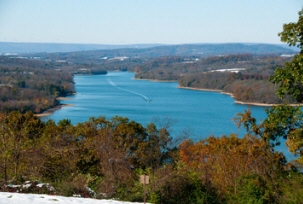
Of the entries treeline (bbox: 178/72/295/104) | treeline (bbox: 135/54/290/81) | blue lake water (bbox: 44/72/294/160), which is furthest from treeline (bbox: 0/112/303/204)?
treeline (bbox: 135/54/290/81)

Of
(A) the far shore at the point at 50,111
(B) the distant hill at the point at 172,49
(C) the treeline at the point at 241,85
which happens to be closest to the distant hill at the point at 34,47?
(B) the distant hill at the point at 172,49

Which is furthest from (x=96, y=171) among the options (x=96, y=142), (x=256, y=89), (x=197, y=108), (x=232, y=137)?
(x=256, y=89)

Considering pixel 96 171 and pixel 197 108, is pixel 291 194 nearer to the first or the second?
pixel 96 171

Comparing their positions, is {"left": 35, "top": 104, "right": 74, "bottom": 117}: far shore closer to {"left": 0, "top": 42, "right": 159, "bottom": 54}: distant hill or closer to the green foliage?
the green foliage

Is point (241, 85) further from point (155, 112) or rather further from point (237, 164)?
point (237, 164)

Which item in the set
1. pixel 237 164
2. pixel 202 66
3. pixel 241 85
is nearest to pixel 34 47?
pixel 202 66

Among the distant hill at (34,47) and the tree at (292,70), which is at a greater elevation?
the tree at (292,70)

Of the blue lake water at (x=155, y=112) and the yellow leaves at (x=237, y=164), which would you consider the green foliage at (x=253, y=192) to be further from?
the blue lake water at (x=155, y=112)

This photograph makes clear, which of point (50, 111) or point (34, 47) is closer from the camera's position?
point (50, 111)

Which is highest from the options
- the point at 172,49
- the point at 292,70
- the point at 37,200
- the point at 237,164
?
the point at 292,70

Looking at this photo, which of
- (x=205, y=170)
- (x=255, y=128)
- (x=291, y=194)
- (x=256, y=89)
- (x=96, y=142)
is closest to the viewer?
(x=291, y=194)

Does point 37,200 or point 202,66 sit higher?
point 37,200
